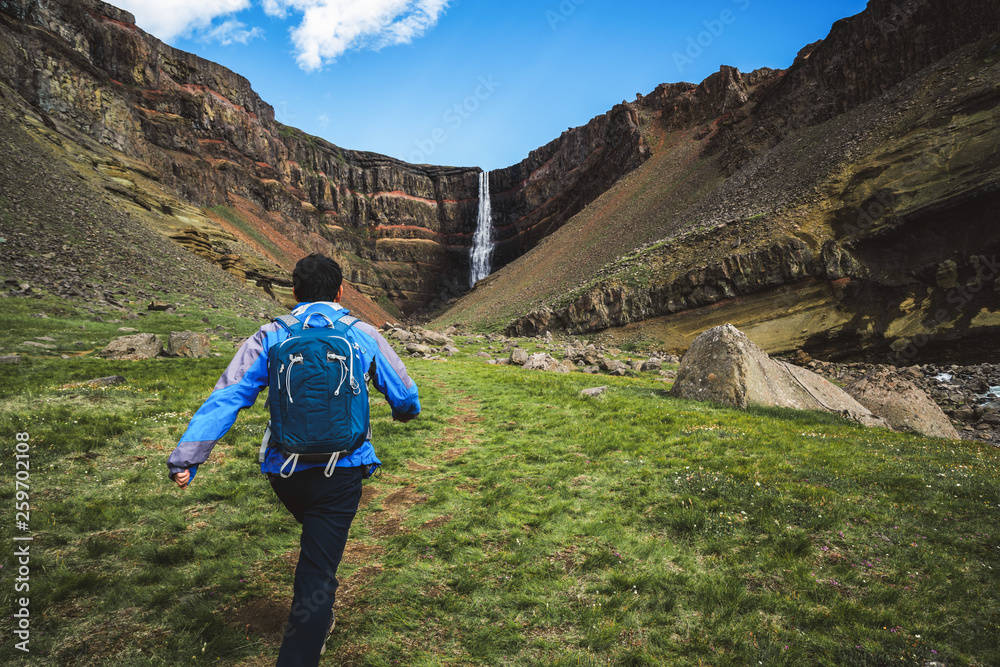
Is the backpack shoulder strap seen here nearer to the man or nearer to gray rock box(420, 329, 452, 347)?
the man

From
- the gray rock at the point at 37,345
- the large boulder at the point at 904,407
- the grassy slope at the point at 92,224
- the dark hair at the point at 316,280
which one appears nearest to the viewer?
the dark hair at the point at 316,280

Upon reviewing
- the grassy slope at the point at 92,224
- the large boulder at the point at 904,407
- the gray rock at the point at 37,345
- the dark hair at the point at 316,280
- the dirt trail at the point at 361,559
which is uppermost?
the grassy slope at the point at 92,224

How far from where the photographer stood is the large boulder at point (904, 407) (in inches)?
441

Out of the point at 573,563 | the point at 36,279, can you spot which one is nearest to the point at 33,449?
the point at 573,563

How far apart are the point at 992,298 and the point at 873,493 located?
79.2 feet

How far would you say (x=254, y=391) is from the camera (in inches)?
124

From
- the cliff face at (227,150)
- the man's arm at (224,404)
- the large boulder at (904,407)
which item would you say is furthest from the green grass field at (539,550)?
the cliff face at (227,150)

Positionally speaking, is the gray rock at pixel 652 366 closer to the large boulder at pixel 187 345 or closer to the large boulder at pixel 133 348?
the large boulder at pixel 187 345

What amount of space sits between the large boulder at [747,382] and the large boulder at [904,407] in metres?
0.54

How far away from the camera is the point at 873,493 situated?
580 cm

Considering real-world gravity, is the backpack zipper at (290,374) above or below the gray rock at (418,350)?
above

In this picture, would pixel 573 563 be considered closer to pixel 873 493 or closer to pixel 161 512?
pixel 873 493

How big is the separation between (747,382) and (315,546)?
12.1m

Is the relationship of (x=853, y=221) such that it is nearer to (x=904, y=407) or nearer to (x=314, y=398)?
(x=904, y=407)
